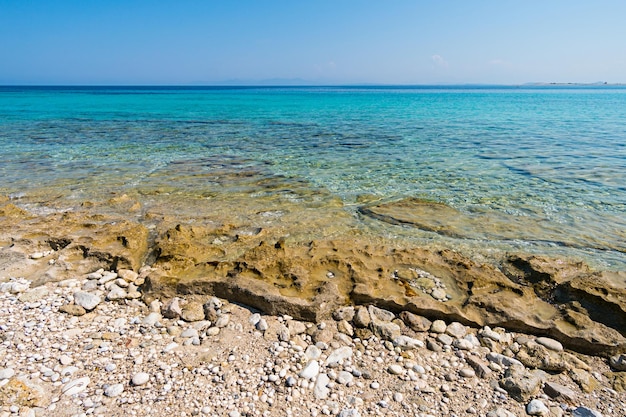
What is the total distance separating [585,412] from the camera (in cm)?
377

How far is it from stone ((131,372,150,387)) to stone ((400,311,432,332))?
317cm

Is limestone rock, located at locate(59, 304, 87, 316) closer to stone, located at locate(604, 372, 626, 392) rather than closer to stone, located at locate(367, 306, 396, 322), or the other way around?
stone, located at locate(367, 306, 396, 322)

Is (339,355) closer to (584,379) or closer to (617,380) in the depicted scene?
(584,379)

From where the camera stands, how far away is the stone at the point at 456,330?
4.94 meters

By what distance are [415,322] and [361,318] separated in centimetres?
71

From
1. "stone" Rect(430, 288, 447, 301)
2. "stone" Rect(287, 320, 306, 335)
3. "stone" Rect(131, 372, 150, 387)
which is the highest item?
"stone" Rect(430, 288, 447, 301)

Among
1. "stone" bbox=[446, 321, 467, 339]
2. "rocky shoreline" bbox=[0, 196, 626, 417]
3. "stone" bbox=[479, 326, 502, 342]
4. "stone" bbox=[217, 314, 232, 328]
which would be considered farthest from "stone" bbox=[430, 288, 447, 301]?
"stone" bbox=[217, 314, 232, 328]

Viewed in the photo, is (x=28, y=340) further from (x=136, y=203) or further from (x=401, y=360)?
(x=136, y=203)

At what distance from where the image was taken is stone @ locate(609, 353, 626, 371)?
444 cm

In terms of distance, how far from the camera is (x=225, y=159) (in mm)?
15992

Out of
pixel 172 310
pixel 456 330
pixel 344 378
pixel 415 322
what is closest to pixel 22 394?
pixel 172 310

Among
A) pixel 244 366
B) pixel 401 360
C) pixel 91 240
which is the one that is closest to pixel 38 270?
pixel 91 240

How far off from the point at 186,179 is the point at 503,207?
31.3 feet

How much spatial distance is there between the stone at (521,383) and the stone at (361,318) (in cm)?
164
